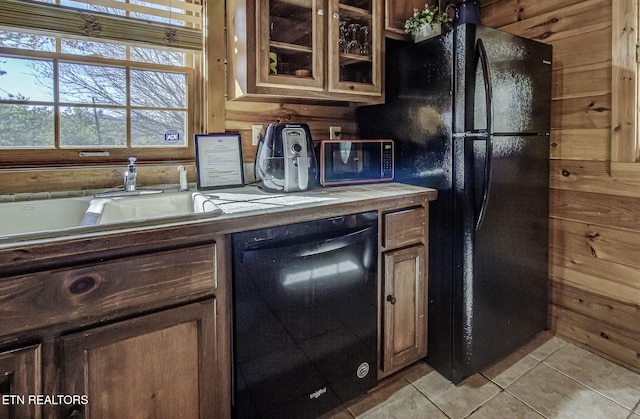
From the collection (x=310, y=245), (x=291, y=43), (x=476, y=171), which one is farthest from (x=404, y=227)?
(x=291, y=43)

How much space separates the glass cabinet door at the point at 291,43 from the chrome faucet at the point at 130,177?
2.14 ft

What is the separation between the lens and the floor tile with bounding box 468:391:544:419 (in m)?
1.58

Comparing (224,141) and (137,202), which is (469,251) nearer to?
(224,141)

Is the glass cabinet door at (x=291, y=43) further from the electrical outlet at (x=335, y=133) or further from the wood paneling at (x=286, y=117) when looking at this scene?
the electrical outlet at (x=335, y=133)

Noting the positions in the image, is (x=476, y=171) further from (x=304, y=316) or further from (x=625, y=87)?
(x=304, y=316)

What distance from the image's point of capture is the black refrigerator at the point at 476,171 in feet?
5.48

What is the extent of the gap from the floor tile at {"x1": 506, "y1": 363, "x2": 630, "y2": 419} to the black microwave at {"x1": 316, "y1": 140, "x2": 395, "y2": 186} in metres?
1.20

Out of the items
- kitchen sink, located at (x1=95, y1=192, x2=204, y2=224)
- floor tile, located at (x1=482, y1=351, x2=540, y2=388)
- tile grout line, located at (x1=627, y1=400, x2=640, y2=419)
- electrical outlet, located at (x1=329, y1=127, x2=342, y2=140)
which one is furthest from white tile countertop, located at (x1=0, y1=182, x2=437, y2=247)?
tile grout line, located at (x1=627, y1=400, x2=640, y2=419)

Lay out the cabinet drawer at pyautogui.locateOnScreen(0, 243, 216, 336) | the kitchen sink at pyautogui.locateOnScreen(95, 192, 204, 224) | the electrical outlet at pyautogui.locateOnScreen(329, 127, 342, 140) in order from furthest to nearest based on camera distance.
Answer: the electrical outlet at pyautogui.locateOnScreen(329, 127, 342, 140) → the kitchen sink at pyautogui.locateOnScreen(95, 192, 204, 224) → the cabinet drawer at pyautogui.locateOnScreen(0, 243, 216, 336)

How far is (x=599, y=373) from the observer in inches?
73.4

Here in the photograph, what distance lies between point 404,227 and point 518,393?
92 centimetres

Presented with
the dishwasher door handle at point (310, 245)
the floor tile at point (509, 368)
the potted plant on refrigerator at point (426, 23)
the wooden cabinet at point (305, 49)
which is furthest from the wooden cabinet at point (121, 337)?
the potted plant on refrigerator at point (426, 23)

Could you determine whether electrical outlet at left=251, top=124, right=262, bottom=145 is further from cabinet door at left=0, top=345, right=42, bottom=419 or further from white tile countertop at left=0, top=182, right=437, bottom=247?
cabinet door at left=0, top=345, right=42, bottom=419

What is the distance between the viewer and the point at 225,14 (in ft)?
6.07
